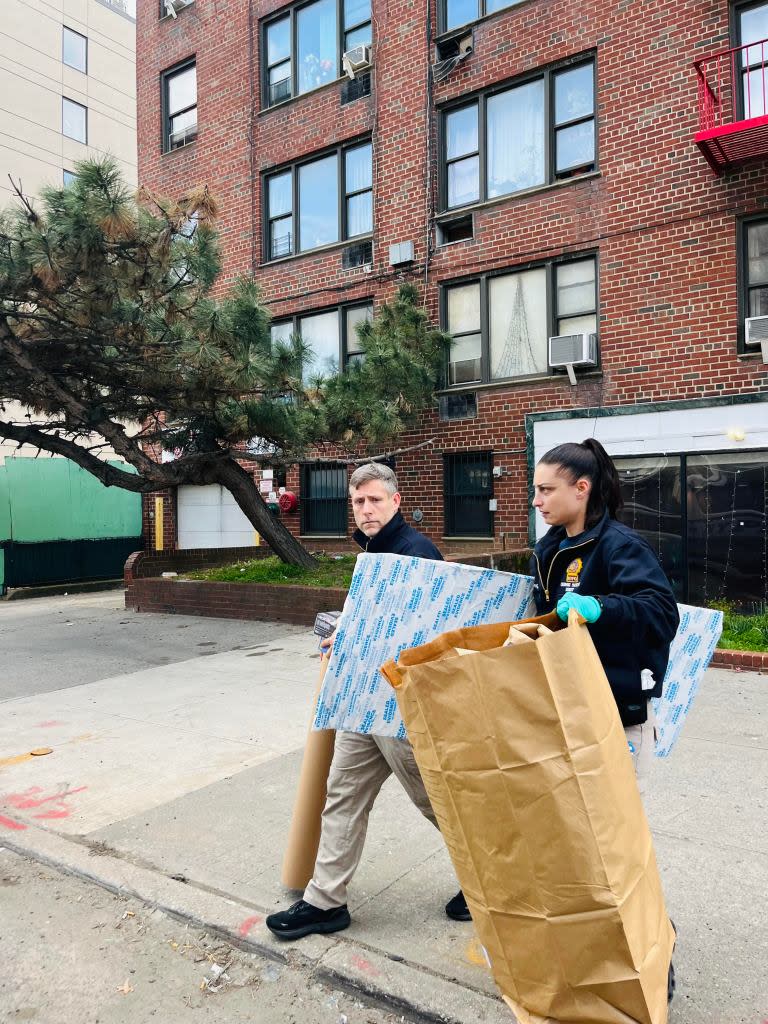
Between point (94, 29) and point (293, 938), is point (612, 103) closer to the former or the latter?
point (293, 938)

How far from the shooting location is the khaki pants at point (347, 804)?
300cm

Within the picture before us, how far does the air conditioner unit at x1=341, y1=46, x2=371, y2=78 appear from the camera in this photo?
47.6 feet

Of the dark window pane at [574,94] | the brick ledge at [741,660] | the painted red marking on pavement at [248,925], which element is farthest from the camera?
the dark window pane at [574,94]

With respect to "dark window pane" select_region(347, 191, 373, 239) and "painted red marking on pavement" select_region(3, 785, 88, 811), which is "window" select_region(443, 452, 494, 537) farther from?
"painted red marking on pavement" select_region(3, 785, 88, 811)

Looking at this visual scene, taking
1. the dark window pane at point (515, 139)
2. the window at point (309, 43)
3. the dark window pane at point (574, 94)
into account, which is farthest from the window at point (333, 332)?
the dark window pane at point (574, 94)

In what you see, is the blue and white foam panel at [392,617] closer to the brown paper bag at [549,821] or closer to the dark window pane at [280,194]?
the brown paper bag at [549,821]

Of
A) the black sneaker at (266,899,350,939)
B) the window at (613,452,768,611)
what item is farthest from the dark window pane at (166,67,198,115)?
the black sneaker at (266,899,350,939)

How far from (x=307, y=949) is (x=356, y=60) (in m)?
15.2

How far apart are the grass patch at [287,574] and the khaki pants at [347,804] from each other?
7981mm

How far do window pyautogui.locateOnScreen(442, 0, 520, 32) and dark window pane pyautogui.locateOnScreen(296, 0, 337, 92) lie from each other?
2487 mm

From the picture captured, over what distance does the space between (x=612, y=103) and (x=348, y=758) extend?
11802mm

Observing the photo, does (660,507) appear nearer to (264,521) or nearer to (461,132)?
(264,521)

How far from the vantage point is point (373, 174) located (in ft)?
48.0

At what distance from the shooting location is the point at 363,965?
9.32 feet
